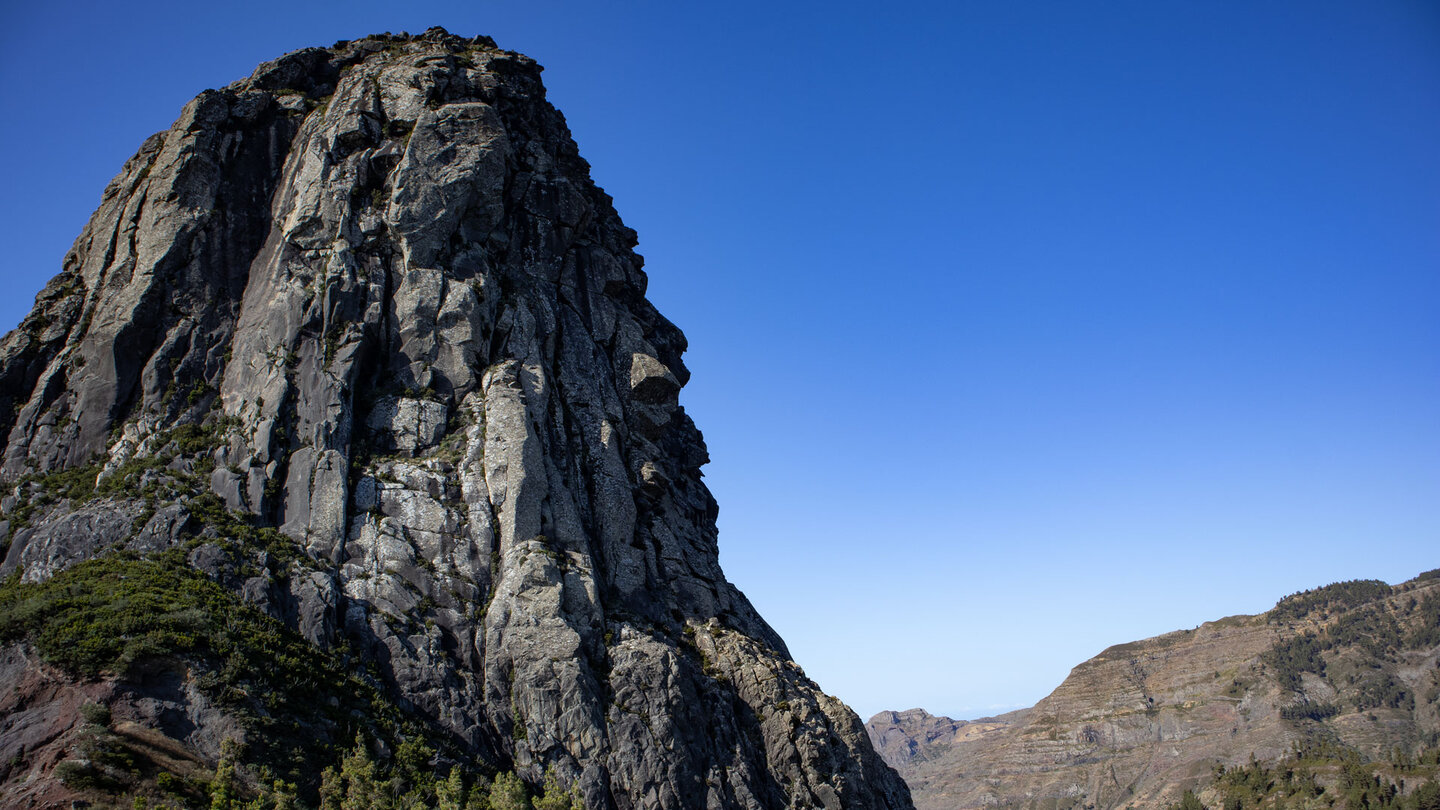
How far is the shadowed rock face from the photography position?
1937 inches

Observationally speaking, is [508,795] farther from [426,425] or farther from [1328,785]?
[1328,785]

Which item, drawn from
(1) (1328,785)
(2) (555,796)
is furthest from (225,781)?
(1) (1328,785)

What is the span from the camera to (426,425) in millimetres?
59312

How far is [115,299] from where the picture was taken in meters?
61.5

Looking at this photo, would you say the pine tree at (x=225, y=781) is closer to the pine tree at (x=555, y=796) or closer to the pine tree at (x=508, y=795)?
the pine tree at (x=508, y=795)

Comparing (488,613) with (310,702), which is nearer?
(310,702)

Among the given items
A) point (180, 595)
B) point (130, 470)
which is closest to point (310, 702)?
point (180, 595)

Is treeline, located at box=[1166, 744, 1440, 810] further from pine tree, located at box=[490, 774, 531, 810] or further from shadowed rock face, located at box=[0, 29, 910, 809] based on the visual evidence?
pine tree, located at box=[490, 774, 531, 810]

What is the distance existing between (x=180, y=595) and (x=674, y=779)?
28231 millimetres

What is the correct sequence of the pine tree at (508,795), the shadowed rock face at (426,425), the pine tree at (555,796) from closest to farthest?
the pine tree at (508,795) < the pine tree at (555,796) < the shadowed rock face at (426,425)

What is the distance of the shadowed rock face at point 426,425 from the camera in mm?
49188

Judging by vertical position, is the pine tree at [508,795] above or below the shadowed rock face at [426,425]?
below

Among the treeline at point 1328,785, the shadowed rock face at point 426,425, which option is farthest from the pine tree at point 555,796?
the treeline at point 1328,785

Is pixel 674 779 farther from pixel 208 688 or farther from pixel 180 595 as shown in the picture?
pixel 180 595
